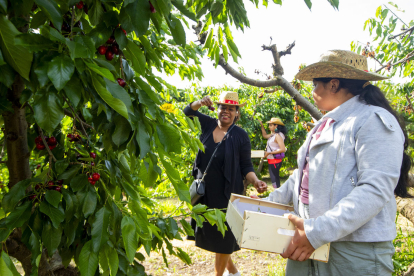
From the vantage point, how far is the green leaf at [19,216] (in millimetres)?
885

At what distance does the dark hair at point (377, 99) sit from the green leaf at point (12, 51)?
1402 mm

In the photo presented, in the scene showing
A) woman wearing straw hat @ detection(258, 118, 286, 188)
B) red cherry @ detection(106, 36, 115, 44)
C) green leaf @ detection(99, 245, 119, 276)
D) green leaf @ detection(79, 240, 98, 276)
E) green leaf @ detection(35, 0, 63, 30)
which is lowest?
woman wearing straw hat @ detection(258, 118, 286, 188)

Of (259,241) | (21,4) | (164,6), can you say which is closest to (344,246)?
(259,241)

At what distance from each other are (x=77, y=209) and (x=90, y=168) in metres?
0.16

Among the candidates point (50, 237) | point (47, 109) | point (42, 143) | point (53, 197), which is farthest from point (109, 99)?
point (42, 143)

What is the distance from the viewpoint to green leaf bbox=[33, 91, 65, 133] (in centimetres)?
74

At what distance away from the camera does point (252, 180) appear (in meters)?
3.00

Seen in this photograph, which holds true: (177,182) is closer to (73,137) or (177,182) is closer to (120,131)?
(120,131)

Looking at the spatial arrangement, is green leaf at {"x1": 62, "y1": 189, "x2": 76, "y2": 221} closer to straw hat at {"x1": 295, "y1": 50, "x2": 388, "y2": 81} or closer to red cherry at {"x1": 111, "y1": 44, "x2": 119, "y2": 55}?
red cherry at {"x1": 111, "y1": 44, "x2": 119, "y2": 55}

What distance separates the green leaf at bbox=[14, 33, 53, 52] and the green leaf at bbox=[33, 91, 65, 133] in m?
0.11

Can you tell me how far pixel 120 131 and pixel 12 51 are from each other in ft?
1.02

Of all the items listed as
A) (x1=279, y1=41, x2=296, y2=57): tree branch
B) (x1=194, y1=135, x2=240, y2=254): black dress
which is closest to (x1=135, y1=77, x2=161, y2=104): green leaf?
(x1=279, y1=41, x2=296, y2=57): tree branch

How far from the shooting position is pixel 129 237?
955 millimetres

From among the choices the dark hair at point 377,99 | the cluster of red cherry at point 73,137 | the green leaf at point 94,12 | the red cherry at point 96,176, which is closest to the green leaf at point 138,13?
the green leaf at point 94,12
